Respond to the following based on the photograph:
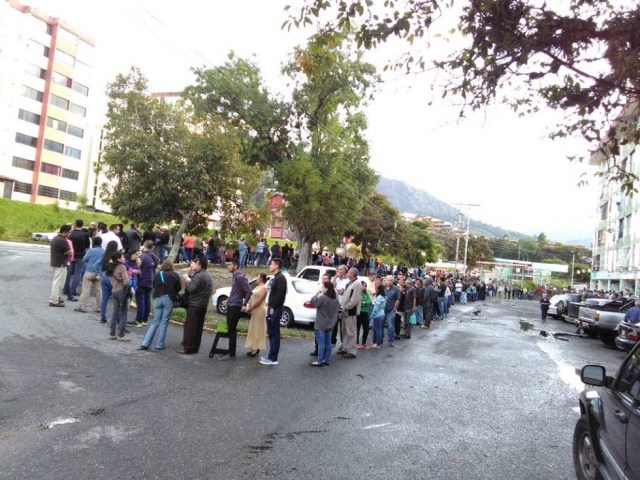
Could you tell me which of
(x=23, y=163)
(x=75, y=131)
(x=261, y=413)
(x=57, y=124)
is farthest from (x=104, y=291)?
(x=75, y=131)

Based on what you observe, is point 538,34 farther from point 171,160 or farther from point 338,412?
point 171,160

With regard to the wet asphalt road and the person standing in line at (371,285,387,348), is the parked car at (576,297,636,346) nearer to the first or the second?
the wet asphalt road

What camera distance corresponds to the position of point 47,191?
6078 cm

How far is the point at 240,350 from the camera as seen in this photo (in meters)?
10.0

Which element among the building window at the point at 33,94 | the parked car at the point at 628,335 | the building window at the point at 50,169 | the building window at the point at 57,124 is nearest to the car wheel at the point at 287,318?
the parked car at the point at 628,335

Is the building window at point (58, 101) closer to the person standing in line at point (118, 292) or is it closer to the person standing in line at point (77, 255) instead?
the person standing in line at point (77, 255)

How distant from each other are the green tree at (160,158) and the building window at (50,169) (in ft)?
154

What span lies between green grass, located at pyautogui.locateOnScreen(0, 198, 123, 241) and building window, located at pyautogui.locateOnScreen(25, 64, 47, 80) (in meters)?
18.1

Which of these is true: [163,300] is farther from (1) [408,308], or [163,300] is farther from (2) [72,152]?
(2) [72,152]

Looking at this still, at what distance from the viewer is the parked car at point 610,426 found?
3.05 meters

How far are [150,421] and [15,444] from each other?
48.5 inches

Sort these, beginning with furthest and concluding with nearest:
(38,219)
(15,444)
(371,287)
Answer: (38,219)
(371,287)
(15,444)

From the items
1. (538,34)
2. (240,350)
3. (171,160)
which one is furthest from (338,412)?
(171,160)

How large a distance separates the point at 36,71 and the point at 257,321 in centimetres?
6133
